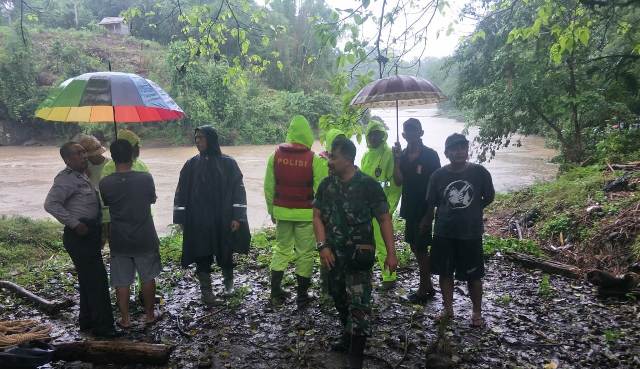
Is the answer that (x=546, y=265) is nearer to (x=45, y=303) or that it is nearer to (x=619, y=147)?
(x=45, y=303)

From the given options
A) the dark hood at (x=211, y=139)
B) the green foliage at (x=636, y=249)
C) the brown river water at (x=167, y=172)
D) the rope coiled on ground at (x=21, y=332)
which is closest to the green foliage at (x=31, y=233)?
the brown river water at (x=167, y=172)

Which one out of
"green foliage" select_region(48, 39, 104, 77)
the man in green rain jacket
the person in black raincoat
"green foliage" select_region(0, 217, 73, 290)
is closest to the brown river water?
"green foliage" select_region(0, 217, 73, 290)

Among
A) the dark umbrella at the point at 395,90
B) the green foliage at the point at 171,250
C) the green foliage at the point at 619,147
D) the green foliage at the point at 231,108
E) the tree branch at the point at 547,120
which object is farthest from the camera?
the green foliage at the point at 231,108

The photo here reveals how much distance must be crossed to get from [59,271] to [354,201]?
4574 mm

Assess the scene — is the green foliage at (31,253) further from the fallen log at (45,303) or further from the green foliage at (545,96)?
the green foliage at (545,96)

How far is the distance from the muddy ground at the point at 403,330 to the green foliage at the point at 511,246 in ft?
3.71

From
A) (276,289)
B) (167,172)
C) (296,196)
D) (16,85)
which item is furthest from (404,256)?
(16,85)

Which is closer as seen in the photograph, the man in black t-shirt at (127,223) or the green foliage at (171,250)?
the man in black t-shirt at (127,223)

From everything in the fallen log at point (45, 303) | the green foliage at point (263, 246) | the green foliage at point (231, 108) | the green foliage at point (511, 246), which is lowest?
the green foliage at point (263, 246)

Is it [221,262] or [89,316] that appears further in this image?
[221,262]

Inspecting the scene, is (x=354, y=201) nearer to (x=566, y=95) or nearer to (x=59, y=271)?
(x=59, y=271)

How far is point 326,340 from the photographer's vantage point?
3666 mm

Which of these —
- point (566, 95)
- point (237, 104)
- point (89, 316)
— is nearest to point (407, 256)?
point (89, 316)

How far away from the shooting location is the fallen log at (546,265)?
5098 mm
